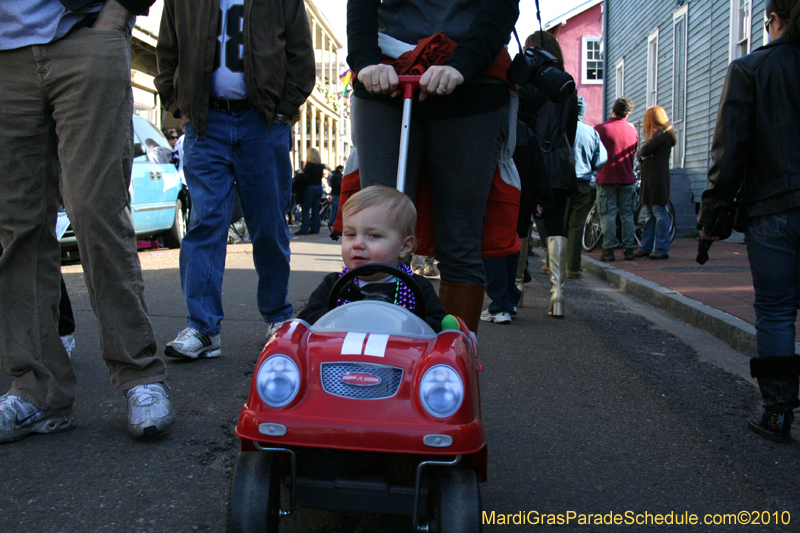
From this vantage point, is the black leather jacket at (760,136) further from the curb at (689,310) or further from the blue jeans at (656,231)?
the blue jeans at (656,231)

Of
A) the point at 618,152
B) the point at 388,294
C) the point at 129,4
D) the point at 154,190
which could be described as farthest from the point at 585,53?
the point at 388,294

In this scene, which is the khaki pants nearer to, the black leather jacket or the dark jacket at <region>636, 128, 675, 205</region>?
the black leather jacket

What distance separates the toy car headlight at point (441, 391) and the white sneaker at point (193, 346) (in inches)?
91.9

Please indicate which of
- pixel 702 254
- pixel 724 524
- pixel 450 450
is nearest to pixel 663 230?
pixel 702 254

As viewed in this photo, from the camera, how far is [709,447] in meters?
2.97

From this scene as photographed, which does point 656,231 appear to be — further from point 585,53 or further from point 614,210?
point 585,53

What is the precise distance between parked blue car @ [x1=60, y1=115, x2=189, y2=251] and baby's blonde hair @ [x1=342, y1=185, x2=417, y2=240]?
710 centimetres

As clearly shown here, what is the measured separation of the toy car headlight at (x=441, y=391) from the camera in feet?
5.76

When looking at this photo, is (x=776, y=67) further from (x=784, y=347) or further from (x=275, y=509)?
(x=275, y=509)

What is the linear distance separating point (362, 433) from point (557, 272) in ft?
15.1

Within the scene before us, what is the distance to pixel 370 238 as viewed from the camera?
243 centimetres

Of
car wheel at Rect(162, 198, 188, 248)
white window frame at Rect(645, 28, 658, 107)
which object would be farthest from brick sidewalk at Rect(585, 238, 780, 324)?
white window frame at Rect(645, 28, 658, 107)

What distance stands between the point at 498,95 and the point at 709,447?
1.59 m

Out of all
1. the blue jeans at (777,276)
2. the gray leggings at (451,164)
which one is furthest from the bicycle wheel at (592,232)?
the gray leggings at (451,164)
